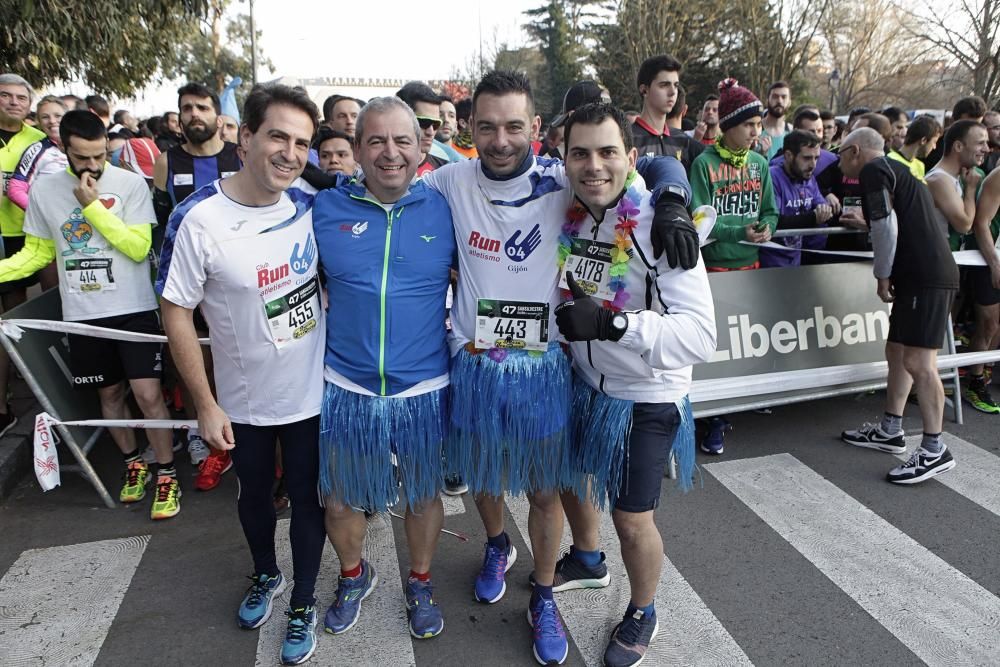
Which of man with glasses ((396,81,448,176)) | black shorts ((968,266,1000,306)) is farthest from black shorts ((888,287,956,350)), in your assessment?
man with glasses ((396,81,448,176))

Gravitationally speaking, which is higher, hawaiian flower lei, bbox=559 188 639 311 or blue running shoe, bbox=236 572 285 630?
hawaiian flower lei, bbox=559 188 639 311

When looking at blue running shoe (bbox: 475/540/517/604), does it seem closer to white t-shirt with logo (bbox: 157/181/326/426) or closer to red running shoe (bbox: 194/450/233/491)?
white t-shirt with logo (bbox: 157/181/326/426)

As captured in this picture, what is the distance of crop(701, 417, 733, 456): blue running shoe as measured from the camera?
434 cm

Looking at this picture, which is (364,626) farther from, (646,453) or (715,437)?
(715,437)

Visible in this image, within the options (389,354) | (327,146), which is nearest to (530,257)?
(389,354)

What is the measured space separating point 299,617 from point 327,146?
246 centimetres

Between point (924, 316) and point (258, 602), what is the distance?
3.81 meters

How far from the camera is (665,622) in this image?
2.76m

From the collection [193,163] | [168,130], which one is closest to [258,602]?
[193,163]

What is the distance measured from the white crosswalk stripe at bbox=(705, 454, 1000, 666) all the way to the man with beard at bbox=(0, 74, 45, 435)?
4778mm

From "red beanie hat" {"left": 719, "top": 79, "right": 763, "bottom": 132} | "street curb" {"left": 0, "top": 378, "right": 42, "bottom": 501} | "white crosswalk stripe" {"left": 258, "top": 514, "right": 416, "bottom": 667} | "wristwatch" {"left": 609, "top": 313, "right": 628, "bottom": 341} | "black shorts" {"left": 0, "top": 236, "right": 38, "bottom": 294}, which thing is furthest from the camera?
"black shorts" {"left": 0, "top": 236, "right": 38, "bottom": 294}

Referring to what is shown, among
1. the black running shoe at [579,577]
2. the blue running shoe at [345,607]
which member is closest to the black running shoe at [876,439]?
the black running shoe at [579,577]

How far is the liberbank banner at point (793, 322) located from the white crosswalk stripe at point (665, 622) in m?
1.49

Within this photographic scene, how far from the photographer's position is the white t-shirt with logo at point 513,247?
2.46 m
